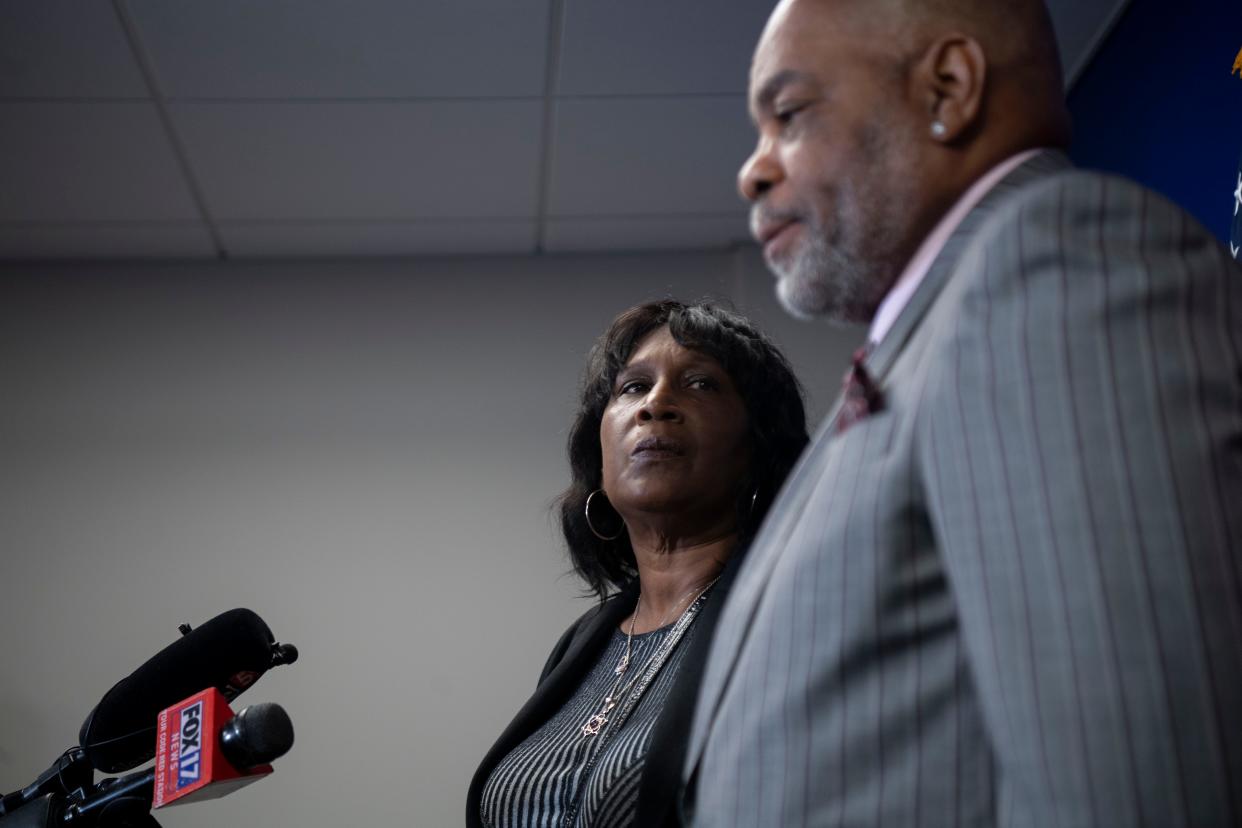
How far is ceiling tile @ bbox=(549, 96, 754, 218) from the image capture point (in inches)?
113

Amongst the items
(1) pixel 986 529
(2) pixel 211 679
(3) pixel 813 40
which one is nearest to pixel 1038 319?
(1) pixel 986 529

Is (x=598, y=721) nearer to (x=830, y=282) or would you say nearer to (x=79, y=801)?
(x=79, y=801)

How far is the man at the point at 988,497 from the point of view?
566 millimetres

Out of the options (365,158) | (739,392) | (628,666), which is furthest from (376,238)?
(628,666)

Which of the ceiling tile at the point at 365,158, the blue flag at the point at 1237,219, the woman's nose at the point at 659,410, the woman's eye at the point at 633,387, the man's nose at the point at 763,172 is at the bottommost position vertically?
the man's nose at the point at 763,172

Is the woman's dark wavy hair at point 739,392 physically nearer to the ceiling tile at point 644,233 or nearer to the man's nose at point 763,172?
the man's nose at point 763,172

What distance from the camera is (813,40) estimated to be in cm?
86

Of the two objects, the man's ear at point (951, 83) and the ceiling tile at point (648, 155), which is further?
the ceiling tile at point (648, 155)

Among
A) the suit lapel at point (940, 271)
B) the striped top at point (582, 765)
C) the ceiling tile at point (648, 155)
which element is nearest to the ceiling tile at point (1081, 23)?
the ceiling tile at point (648, 155)

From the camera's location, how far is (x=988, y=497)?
0.61 m

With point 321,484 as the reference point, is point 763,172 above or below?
below

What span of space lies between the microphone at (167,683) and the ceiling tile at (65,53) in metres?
1.57

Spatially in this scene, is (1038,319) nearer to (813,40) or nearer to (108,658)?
(813,40)

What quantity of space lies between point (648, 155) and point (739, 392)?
1.49m
